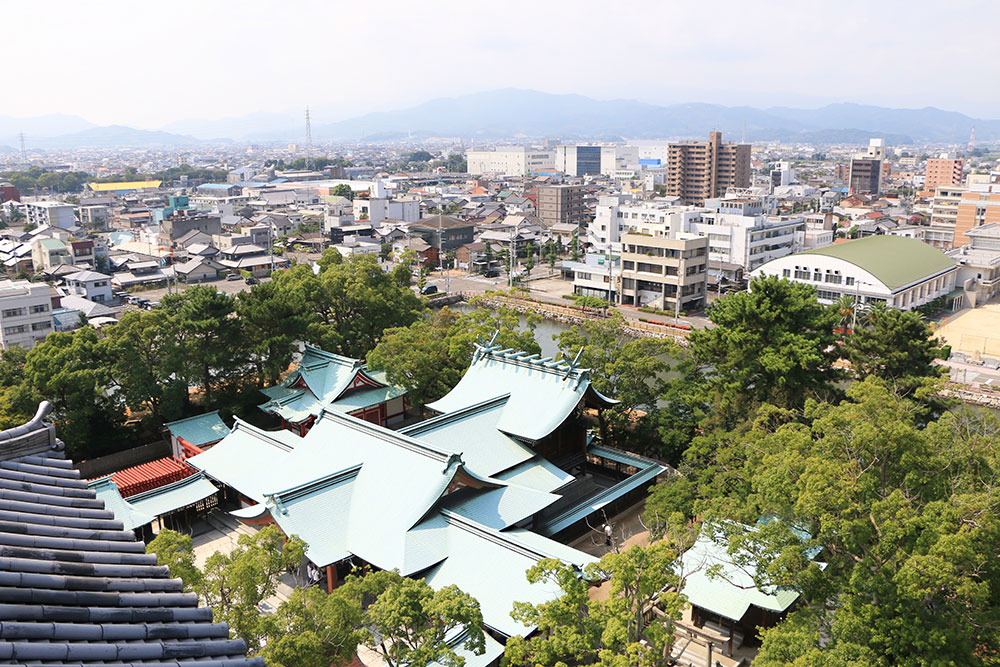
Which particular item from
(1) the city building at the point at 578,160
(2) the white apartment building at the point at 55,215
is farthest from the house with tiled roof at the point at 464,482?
(1) the city building at the point at 578,160

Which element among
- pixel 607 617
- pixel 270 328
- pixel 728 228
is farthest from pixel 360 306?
pixel 728 228

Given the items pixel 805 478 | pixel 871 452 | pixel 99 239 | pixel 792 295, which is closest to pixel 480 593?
pixel 805 478

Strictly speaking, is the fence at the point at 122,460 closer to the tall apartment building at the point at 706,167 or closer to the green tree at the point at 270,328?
the green tree at the point at 270,328

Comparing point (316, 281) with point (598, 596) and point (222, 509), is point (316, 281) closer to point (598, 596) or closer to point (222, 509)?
point (222, 509)

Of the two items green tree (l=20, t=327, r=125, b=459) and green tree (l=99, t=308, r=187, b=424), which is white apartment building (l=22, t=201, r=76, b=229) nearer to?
green tree (l=20, t=327, r=125, b=459)

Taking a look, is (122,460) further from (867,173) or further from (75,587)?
(867,173)

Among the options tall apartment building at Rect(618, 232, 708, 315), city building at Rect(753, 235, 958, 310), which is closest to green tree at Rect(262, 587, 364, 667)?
city building at Rect(753, 235, 958, 310)
